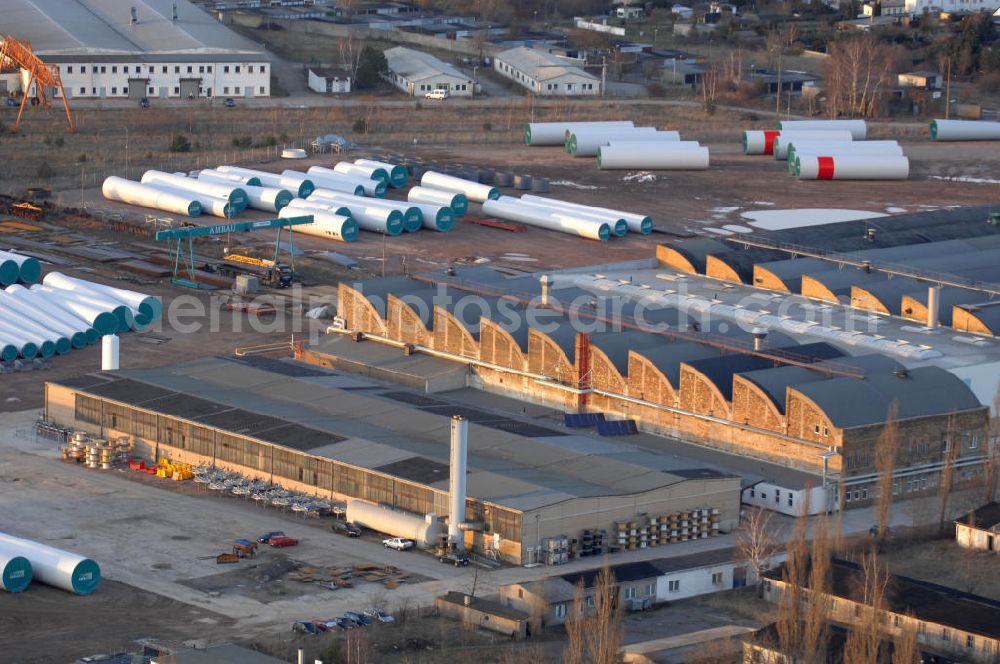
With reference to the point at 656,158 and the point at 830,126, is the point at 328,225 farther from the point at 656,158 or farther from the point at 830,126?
the point at 830,126

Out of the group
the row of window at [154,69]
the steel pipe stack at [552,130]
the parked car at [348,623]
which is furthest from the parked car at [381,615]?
the row of window at [154,69]

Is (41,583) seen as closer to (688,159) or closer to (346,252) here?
(346,252)

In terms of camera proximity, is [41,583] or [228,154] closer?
[41,583]

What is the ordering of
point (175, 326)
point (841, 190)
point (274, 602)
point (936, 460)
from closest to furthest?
point (274, 602), point (936, 460), point (175, 326), point (841, 190)

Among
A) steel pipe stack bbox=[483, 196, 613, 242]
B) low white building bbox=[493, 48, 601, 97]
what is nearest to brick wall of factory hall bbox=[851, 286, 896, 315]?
steel pipe stack bbox=[483, 196, 613, 242]

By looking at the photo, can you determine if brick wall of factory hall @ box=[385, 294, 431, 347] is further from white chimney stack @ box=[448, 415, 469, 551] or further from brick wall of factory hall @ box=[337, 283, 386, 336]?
white chimney stack @ box=[448, 415, 469, 551]

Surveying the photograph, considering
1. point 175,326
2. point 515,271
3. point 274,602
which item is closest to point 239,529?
point 274,602

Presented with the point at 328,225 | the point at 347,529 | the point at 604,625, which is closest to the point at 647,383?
the point at 347,529
